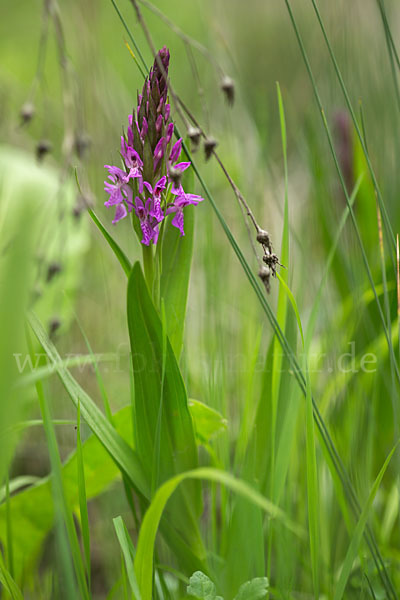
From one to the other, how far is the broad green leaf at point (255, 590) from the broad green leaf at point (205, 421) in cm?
17

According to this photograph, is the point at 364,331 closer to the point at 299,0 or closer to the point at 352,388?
the point at 352,388

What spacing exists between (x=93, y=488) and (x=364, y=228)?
811mm

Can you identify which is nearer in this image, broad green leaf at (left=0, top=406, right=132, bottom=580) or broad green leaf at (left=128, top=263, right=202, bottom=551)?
broad green leaf at (left=128, top=263, right=202, bottom=551)

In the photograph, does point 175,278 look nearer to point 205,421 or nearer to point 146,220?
point 146,220

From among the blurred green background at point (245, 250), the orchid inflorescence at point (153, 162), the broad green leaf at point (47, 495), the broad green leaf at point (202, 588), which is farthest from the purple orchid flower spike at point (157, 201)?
the broad green leaf at point (202, 588)

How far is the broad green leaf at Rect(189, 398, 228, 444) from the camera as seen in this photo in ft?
1.97

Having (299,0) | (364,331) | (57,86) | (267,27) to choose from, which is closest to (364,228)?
(364,331)

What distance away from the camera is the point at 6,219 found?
1.00 meters

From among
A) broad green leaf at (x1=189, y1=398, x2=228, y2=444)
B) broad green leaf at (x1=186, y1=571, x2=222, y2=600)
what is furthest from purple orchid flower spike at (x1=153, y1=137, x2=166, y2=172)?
broad green leaf at (x1=186, y1=571, x2=222, y2=600)

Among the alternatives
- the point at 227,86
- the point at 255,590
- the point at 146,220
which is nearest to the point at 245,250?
the point at 227,86

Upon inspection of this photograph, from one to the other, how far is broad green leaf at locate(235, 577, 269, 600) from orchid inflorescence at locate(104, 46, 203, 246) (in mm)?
362

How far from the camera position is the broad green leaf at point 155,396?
53 centimetres

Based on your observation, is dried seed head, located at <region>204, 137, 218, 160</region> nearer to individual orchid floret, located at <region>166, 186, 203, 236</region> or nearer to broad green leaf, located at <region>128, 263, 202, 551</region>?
A: individual orchid floret, located at <region>166, 186, 203, 236</region>

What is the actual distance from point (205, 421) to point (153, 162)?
0.31 metres
